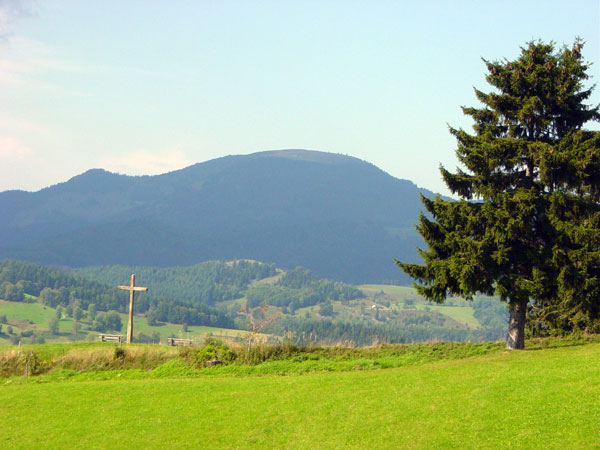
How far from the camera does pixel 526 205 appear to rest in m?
32.4

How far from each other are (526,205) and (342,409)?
1427cm

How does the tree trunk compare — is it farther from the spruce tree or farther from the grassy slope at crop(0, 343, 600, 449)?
the grassy slope at crop(0, 343, 600, 449)

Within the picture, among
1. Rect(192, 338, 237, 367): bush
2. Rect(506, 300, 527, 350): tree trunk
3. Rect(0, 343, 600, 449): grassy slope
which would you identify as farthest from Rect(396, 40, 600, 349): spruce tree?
Rect(192, 338, 237, 367): bush

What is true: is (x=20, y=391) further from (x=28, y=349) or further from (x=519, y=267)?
(x=519, y=267)

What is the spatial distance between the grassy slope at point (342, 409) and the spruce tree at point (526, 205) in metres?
3.38

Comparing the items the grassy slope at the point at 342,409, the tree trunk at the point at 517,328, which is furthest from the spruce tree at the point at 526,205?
the grassy slope at the point at 342,409

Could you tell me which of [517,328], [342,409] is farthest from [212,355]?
[517,328]

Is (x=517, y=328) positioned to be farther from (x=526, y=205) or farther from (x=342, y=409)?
(x=342, y=409)

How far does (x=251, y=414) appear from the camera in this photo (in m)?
24.7

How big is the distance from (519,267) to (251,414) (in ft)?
52.8

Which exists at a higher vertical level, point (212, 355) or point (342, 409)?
point (212, 355)

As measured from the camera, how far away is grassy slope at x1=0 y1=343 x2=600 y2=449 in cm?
2042

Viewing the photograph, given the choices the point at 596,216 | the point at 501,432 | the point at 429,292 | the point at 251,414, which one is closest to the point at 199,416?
the point at 251,414

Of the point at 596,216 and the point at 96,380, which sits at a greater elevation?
the point at 596,216
